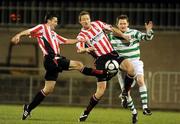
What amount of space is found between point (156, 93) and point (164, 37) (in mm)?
3298

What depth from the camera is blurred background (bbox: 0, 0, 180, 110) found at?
2116 centimetres

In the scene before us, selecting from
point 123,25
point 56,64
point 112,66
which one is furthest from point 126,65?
point 56,64

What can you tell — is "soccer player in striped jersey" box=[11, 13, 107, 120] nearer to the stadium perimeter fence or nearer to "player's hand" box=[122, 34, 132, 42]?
"player's hand" box=[122, 34, 132, 42]

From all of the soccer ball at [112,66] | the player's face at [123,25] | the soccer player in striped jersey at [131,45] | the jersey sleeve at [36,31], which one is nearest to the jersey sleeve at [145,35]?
the soccer player in striped jersey at [131,45]

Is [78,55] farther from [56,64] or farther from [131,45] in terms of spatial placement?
[56,64]

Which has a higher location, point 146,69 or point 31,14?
point 31,14

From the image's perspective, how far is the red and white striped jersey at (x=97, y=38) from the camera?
13.3 metres

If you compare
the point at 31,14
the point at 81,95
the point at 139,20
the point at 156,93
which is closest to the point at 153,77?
the point at 156,93

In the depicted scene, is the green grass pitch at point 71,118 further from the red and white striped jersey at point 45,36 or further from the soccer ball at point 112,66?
the red and white striped jersey at point 45,36

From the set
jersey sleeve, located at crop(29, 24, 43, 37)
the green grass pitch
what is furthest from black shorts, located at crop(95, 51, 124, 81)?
jersey sleeve, located at crop(29, 24, 43, 37)

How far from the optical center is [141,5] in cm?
2505

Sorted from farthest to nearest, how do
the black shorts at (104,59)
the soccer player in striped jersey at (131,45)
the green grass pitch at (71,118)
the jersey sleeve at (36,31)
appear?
the soccer player in striped jersey at (131,45), the jersey sleeve at (36,31), the black shorts at (104,59), the green grass pitch at (71,118)

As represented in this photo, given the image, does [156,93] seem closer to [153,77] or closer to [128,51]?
[153,77]

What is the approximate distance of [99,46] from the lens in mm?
13297
